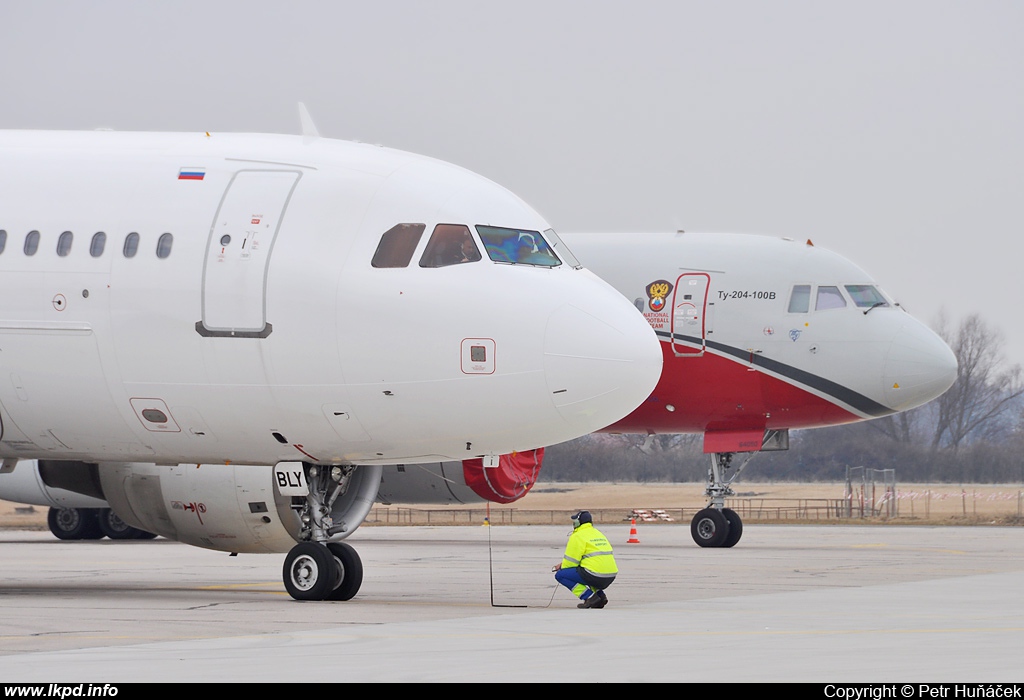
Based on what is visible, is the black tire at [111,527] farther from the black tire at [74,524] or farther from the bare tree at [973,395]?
the bare tree at [973,395]

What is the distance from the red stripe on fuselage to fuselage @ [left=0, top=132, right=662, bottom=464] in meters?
12.9

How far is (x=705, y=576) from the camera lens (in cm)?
2225

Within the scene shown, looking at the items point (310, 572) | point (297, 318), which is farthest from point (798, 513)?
point (297, 318)

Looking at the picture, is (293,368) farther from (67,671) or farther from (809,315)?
(809,315)

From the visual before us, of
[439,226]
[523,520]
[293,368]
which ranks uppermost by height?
[439,226]

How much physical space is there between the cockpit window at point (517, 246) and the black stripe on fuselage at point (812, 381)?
517 inches

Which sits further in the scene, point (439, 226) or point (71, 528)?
point (71, 528)

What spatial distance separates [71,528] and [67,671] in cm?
2487

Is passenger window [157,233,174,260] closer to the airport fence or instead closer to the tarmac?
the tarmac

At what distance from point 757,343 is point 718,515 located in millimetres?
3486

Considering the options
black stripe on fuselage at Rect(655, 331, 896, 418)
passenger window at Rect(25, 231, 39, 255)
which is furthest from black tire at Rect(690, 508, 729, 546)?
passenger window at Rect(25, 231, 39, 255)

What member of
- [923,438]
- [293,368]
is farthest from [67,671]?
[923,438]

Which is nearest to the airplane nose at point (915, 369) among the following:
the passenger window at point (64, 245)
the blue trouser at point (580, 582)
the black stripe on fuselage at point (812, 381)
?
the black stripe on fuselage at point (812, 381)

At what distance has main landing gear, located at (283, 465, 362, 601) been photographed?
17406 mm
